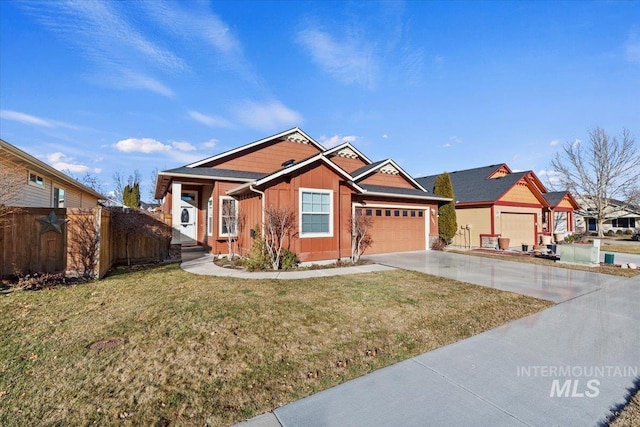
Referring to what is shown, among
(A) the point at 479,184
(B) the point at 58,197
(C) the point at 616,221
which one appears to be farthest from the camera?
(C) the point at 616,221

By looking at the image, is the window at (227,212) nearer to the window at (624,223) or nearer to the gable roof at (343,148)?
the gable roof at (343,148)

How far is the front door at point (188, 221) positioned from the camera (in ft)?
53.6

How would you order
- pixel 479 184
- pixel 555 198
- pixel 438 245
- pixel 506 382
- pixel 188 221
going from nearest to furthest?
pixel 506 382 < pixel 438 245 < pixel 188 221 < pixel 479 184 < pixel 555 198

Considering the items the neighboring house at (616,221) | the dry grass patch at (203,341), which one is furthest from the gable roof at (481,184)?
the neighboring house at (616,221)

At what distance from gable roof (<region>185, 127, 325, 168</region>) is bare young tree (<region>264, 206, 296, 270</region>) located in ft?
15.9

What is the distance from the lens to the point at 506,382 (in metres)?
2.99

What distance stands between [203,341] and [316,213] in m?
6.72

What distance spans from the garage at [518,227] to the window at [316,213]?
13168 millimetres

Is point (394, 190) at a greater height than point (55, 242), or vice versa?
point (394, 190)

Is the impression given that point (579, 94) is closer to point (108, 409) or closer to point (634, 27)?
point (634, 27)

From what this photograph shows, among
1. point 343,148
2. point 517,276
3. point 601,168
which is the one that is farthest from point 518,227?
point 601,168

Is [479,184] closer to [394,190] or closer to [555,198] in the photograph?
[555,198]

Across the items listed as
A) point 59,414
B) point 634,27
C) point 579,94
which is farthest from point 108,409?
point 579,94

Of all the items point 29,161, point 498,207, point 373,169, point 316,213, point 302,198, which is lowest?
point 316,213
